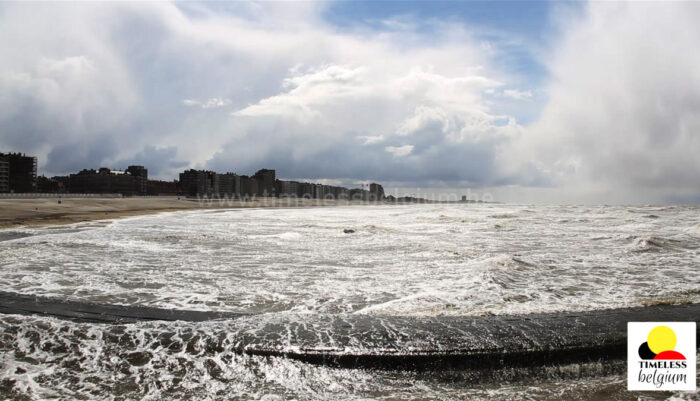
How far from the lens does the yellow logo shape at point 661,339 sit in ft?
18.0

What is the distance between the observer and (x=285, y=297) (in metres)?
8.64

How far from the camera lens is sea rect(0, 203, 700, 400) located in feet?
15.3

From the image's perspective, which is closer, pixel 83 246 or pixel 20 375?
pixel 20 375

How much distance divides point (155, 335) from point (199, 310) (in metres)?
1.41

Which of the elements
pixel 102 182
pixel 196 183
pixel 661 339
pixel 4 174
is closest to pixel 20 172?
pixel 4 174

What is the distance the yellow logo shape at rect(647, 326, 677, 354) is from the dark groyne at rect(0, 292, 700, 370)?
1.08 ft

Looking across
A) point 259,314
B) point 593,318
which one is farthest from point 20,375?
point 593,318

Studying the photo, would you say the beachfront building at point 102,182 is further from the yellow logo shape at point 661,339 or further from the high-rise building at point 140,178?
the yellow logo shape at point 661,339

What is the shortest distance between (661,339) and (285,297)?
6.35 metres

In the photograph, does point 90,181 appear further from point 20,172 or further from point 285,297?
point 285,297

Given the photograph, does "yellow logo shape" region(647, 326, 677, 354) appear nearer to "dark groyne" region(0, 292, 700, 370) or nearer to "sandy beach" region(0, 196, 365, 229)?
"dark groyne" region(0, 292, 700, 370)

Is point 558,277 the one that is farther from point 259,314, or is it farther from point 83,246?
point 83,246

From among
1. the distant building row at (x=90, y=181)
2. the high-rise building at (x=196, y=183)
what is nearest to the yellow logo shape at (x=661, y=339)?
the distant building row at (x=90, y=181)

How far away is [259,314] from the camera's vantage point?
24.1 ft
